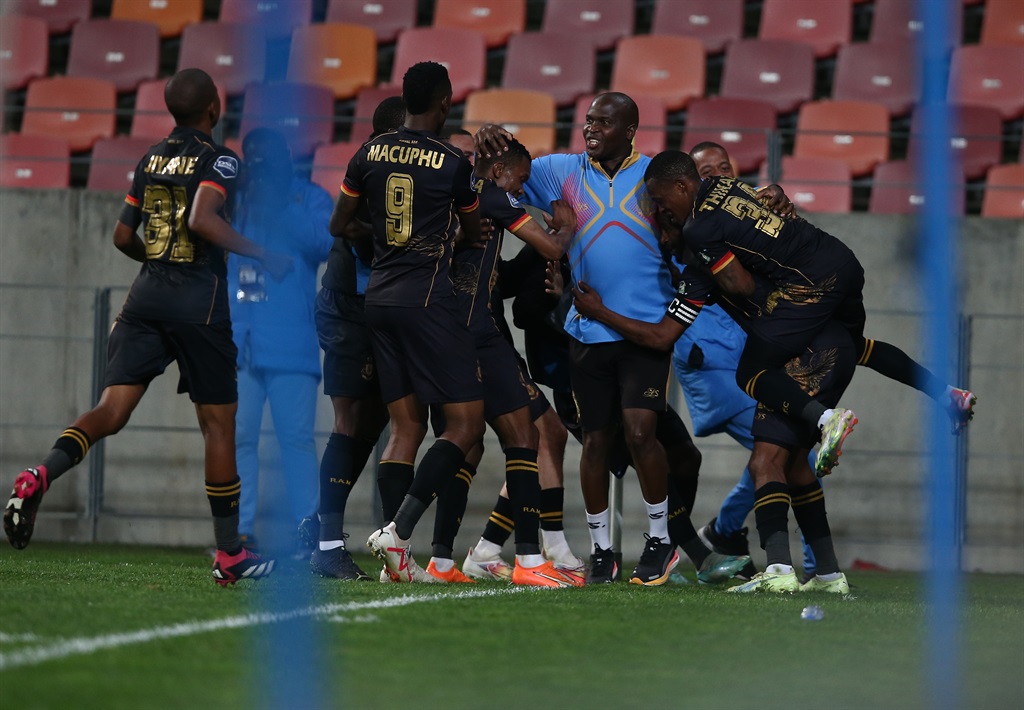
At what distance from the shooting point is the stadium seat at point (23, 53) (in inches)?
480

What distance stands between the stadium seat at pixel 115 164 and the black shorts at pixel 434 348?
17.5 feet

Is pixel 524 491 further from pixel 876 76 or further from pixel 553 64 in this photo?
pixel 876 76

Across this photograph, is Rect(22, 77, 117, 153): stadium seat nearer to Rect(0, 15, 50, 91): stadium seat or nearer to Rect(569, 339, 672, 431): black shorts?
Rect(0, 15, 50, 91): stadium seat

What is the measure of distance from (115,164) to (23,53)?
7.95ft

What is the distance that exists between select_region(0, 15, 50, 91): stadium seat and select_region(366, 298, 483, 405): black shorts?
25.3 feet

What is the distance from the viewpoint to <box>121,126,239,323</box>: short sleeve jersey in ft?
17.2

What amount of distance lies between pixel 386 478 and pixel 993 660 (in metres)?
2.71

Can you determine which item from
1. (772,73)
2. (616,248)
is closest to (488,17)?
(772,73)

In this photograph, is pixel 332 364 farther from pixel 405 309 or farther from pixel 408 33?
pixel 408 33

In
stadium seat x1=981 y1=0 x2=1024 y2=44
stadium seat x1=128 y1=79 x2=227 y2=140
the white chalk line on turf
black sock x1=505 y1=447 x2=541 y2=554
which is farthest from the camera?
stadium seat x1=981 y1=0 x2=1024 y2=44

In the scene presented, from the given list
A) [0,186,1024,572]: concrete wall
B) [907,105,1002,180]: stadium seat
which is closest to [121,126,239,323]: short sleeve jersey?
[0,186,1024,572]: concrete wall

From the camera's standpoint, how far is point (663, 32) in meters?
12.7

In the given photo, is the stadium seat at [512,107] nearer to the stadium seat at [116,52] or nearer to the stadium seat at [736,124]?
the stadium seat at [736,124]

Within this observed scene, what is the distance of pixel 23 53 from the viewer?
12.3m
